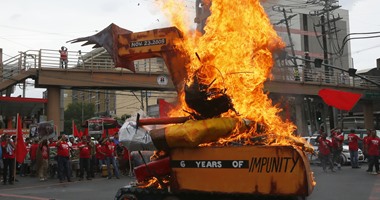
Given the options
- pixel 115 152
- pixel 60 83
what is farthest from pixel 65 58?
pixel 115 152

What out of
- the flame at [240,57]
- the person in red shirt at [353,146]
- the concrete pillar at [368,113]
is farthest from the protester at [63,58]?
the concrete pillar at [368,113]

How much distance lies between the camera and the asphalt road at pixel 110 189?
11336mm

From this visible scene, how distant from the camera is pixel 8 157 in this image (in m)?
15.7

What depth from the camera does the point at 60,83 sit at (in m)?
24.9

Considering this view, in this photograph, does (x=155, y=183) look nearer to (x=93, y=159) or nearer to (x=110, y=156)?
(x=110, y=156)

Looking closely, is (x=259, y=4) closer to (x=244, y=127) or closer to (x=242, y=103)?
(x=242, y=103)

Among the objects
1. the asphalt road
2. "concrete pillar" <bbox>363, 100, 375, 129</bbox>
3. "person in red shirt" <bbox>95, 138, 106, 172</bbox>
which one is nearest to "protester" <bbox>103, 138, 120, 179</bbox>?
"person in red shirt" <bbox>95, 138, 106, 172</bbox>

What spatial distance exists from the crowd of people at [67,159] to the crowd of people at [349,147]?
26.7 feet

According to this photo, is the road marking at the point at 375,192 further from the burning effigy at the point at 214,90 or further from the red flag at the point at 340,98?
the burning effigy at the point at 214,90

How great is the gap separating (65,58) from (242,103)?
1959 centimetres

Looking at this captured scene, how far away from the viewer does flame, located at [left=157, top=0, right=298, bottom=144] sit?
7.59m

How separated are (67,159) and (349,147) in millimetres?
11579

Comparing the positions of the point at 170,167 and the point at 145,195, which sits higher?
the point at 170,167

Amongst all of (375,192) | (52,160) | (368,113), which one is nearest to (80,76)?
(52,160)
